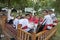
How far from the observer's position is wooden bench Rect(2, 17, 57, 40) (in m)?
7.31

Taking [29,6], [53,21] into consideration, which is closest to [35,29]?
[53,21]

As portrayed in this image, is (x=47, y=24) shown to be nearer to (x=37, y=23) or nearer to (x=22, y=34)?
(x=37, y=23)

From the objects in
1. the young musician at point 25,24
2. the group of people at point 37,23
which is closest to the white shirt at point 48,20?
the group of people at point 37,23

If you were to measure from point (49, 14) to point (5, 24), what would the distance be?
7.20 ft

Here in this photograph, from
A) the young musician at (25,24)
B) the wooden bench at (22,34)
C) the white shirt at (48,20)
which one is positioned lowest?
the wooden bench at (22,34)

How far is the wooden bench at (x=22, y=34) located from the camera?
24.0 ft

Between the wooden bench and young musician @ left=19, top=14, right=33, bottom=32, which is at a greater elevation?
young musician @ left=19, top=14, right=33, bottom=32

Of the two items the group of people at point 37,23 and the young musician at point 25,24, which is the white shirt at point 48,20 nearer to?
the group of people at point 37,23

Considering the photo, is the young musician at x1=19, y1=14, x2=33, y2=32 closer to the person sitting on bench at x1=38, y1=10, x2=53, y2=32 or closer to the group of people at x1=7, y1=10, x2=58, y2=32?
the group of people at x1=7, y1=10, x2=58, y2=32

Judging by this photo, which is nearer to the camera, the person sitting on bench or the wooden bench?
the wooden bench

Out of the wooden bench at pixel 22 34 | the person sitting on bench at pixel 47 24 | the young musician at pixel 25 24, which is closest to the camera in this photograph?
the wooden bench at pixel 22 34

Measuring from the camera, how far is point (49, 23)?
780cm

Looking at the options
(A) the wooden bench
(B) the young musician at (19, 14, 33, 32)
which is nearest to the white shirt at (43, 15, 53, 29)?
(A) the wooden bench

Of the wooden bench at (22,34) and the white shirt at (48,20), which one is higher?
the white shirt at (48,20)
